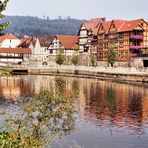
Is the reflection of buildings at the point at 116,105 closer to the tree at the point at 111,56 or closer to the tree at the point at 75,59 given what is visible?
the tree at the point at 111,56

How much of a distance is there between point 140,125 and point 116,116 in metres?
6.92

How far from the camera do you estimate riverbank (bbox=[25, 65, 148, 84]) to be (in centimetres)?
11381

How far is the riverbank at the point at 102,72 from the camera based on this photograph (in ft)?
373

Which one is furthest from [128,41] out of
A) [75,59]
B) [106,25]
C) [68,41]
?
[68,41]

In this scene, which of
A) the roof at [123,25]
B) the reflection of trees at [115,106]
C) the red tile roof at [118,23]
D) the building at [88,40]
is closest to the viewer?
the reflection of trees at [115,106]

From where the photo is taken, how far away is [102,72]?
134125 millimetres

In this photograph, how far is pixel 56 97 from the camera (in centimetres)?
3403

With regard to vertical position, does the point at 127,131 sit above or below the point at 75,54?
below

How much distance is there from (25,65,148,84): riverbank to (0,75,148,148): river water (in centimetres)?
1152

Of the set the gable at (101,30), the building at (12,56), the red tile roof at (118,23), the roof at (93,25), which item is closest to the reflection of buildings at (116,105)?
the red tile roof at (118,23)

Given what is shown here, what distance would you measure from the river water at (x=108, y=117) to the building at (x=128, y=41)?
113 ft

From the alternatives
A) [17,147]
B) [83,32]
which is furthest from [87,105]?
[83,32]

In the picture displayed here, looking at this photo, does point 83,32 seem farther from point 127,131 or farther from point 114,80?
point 127,131

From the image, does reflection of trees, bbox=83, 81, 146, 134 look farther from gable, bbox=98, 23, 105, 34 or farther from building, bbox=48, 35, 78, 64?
building, bbox=48, 35, 78, 64
